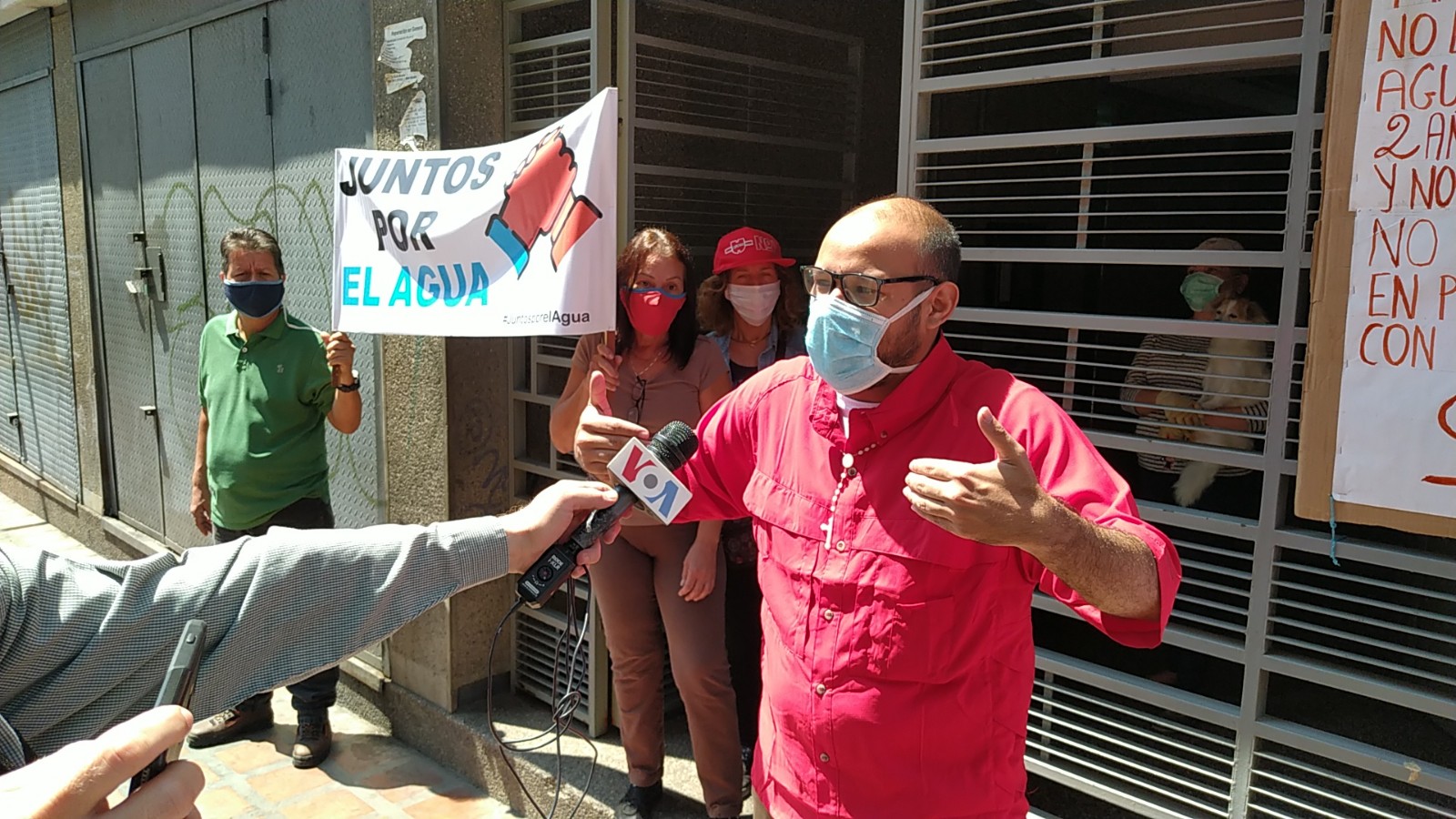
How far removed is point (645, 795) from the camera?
3.61m

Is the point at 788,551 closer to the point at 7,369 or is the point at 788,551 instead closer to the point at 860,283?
the point at 860,283

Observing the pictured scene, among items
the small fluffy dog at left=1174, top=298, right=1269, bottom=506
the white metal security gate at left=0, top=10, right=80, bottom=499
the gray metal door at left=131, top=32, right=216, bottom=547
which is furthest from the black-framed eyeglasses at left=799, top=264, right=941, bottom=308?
the white metal security gate at left=0, top=10, right=80, bottom=499

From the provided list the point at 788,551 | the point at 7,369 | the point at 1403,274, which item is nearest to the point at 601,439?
the point at 788,551

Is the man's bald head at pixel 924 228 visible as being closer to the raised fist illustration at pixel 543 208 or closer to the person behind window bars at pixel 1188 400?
the person behind window bars at pixel 1188 400

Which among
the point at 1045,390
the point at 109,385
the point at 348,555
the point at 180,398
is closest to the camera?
the point at 348,555

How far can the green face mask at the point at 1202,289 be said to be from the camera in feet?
9.25

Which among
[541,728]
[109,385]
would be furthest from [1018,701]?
[109,385]

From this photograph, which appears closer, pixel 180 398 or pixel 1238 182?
pixel 1238 182

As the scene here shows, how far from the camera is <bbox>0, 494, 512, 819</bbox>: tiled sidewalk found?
13.4 ft

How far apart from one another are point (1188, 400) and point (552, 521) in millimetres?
1864

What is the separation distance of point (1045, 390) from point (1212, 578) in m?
0.79

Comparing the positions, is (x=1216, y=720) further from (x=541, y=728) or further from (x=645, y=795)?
(x=541, y=728)

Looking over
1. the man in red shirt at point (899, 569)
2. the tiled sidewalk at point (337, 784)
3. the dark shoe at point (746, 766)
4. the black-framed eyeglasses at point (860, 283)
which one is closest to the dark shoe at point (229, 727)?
the tiled sidewalk at point (337, 784)

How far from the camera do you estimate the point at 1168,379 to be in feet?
9.53
